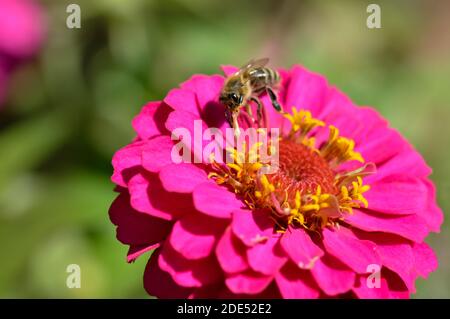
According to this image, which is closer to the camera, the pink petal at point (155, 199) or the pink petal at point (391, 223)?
the pink petal at point (155, 199)

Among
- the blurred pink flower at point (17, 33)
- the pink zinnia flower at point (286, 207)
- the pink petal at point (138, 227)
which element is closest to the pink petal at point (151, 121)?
the pink zinnia flower at point (286, 207)

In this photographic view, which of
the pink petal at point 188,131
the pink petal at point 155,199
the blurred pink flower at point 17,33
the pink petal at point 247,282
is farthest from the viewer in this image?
the blurred pink flower at point 17,33

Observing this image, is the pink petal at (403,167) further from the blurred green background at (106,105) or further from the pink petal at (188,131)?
the blurred green background at (106,105)

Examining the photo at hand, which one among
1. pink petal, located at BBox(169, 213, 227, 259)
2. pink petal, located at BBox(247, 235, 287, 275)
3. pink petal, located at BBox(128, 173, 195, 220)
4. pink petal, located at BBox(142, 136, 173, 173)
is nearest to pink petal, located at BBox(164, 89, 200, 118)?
pink petal, located at BBox(142, 136, 173, 173)

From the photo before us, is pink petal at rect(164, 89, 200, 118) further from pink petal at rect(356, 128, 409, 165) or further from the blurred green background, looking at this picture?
Result: the blurred green background

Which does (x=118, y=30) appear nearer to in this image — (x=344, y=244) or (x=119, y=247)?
(x=119, y=247)
